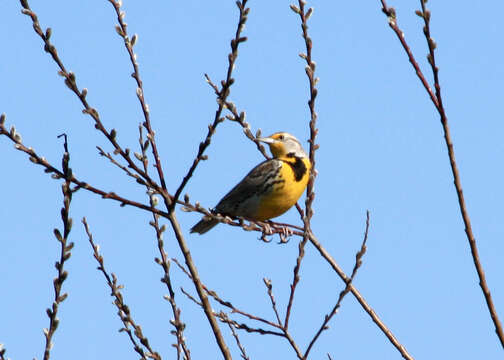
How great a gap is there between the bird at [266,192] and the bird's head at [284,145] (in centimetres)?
30

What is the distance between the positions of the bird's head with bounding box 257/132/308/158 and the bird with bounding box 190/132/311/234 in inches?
11.8

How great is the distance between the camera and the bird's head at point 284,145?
32.6 feet

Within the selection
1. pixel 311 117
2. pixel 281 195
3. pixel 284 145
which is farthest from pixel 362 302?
pixel 284 145

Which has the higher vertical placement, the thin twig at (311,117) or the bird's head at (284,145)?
the bird's head at (284,145)

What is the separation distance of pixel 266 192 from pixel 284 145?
132 cm

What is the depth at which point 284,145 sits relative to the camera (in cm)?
998

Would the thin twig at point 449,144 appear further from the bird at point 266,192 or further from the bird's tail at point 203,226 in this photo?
the bird's tail at point 203,226

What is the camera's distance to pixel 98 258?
4488 mm

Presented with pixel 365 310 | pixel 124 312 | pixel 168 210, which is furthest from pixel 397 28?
pixel 124 312

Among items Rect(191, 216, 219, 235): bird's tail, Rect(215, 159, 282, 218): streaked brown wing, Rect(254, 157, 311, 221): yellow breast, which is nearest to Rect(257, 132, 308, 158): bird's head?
Rect(215, 159, 282, 218): streaked brown wing

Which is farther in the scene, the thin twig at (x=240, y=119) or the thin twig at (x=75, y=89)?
the thin twig at (x=240, y=119)

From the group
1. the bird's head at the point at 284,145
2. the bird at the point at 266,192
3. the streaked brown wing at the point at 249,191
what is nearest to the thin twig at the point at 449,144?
the bird at the point at 266,192

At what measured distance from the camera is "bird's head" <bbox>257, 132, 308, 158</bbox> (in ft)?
32.6

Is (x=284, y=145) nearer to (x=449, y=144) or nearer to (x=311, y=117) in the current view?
(x=311, y=117)
